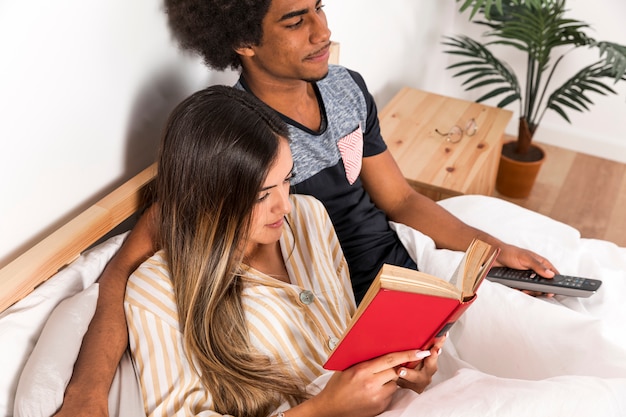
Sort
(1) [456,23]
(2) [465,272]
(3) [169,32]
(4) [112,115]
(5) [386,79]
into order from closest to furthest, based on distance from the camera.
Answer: (2) [465,272], (4) [112,115], (3) [169,32], (5) [386,79], (1) [456,23]

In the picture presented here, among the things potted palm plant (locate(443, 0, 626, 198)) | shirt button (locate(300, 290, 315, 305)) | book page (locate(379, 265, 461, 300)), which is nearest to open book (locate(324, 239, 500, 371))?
book page (locate(379, 265, 461, 300))

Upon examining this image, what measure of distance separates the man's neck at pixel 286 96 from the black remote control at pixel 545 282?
0.51m

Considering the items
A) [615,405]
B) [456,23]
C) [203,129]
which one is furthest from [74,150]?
[456,23]

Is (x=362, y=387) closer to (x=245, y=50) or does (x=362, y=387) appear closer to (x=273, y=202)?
(x=273, y=202)

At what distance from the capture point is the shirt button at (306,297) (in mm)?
1252

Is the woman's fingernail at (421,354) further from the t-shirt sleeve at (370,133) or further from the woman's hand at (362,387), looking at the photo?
the t-shirt sleeve at (370,133)

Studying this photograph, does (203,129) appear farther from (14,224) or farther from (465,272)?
(465,272)

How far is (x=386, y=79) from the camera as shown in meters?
2.69

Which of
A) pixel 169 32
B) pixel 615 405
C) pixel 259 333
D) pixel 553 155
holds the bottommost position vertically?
pixel 553 155

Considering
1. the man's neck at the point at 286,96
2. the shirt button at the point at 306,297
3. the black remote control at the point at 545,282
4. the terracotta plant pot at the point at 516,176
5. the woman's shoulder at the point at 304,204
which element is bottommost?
the terracotta plant pot at the point at 516,176

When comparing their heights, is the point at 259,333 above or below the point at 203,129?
below

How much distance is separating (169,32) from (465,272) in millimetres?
746

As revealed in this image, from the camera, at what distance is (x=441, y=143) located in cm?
224

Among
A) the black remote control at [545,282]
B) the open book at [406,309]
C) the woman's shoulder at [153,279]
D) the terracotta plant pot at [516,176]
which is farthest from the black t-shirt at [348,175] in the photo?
the terracotta plant pot at [516,176]
